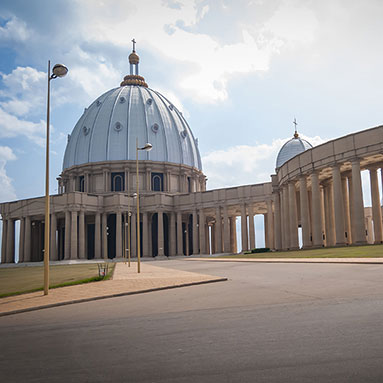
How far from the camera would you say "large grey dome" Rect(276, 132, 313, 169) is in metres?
84.6

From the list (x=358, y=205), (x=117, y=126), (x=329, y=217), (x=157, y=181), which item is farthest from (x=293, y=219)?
(x=117, y=126)

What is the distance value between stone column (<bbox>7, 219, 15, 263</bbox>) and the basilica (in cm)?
19

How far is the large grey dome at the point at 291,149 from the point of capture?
84625mm

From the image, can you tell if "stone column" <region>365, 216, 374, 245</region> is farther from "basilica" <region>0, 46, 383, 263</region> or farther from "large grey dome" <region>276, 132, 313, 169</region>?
"large grey dome" <region>276, 132, 313, 169</region>

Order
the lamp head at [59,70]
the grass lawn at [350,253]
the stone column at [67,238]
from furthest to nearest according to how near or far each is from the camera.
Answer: the stone column at [67,238], the grass lawn at [350,253], the lamp head at [59,70]

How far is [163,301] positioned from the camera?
44.1ft

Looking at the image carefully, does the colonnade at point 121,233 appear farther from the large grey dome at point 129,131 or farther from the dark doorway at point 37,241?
the large grey dome at point 129,131

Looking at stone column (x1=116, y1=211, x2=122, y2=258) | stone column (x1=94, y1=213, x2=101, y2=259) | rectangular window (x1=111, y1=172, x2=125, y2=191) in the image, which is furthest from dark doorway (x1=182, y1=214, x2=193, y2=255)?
stone column (x1=94, y1=213, x2=101, y2=259)

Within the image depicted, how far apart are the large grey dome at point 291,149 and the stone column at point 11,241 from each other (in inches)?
2054

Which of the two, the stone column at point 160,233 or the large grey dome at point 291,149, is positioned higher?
the large grey dome at point 291,149

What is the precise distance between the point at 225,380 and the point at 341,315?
4.39m

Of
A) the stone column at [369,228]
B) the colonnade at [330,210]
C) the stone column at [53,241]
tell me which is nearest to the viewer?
the colonnade at [330,210]

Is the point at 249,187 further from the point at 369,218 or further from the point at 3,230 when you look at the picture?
the point at 3,230

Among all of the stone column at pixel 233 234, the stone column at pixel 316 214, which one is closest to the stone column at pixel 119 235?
the stone column at pixel 233 234
